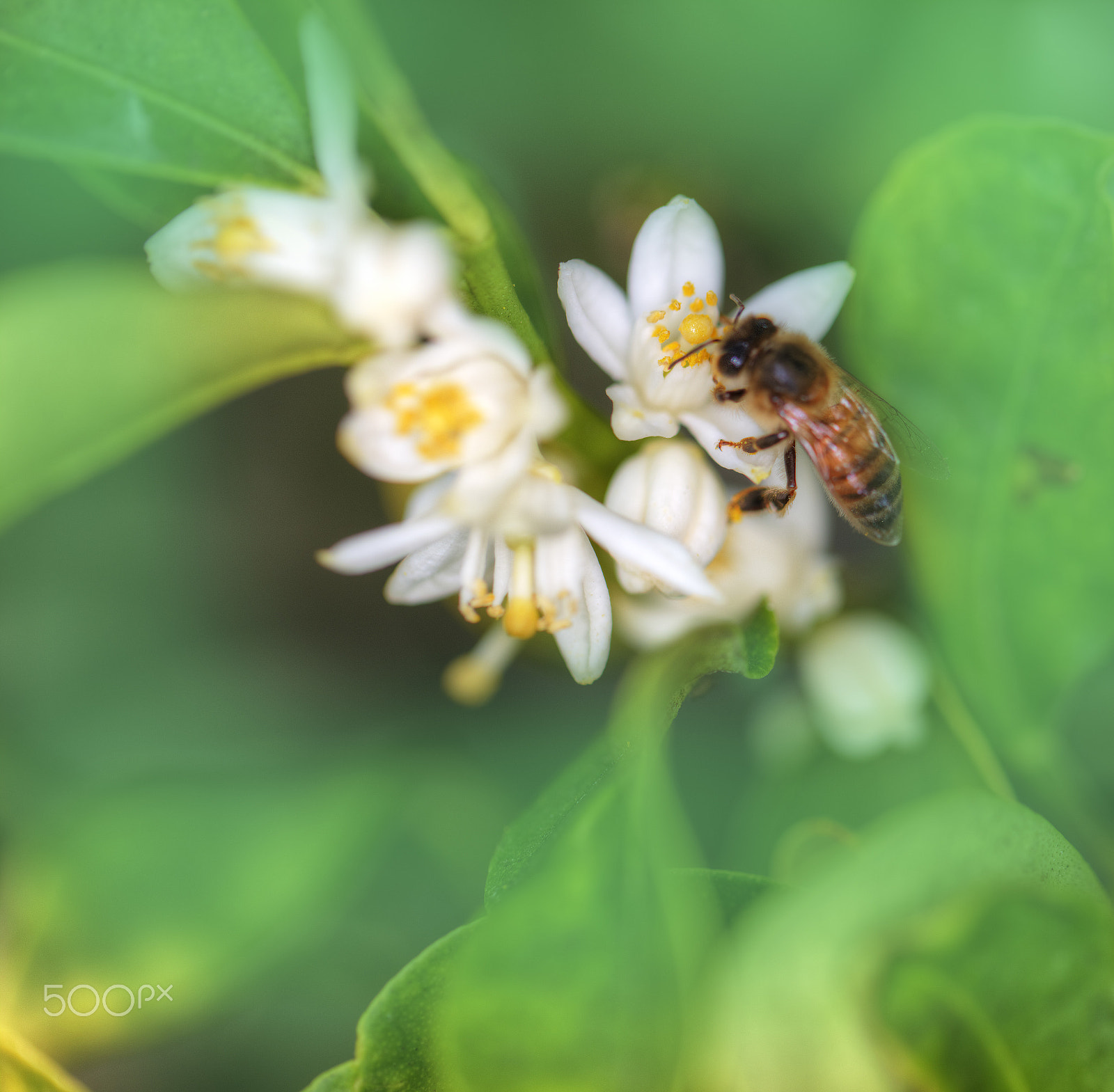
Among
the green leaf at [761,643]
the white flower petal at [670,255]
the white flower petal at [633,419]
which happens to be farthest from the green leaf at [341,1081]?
the white flower petal at [670,255]

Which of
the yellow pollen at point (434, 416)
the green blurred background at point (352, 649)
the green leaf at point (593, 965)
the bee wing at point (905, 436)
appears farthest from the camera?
the green blurred background at point (352, 649)

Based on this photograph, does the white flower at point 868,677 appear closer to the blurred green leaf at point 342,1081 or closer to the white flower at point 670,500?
the white flower at point 670,500

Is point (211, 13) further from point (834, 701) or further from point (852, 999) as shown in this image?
point (834, 701)

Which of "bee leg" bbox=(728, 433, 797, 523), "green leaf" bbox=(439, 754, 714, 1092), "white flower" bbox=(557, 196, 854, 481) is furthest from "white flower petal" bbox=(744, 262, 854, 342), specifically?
"green leaf" bbox=(439, 754, 714, 1092)

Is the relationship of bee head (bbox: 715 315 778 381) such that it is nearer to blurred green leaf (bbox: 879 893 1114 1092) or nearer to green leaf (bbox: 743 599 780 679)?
green leaf (bbox: 743 599 780 679)

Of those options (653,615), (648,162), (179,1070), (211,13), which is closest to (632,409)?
(653,615)
